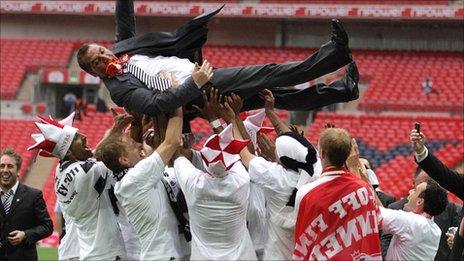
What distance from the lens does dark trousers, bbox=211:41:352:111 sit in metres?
5.71

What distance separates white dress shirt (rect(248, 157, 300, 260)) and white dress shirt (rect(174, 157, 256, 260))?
3.4 inches

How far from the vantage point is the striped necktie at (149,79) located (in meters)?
Answer: 5.91

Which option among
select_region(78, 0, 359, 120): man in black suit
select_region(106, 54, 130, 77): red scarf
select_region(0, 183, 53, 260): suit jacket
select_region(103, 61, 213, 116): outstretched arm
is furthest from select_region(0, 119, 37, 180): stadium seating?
select_region(103, 61, 213, 116): outstretched arm

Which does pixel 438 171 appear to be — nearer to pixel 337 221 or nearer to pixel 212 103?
pixel 337 221

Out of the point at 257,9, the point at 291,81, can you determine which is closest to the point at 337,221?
the point at 291,81

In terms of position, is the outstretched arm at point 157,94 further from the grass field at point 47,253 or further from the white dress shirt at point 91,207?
the grass field at point 47,253

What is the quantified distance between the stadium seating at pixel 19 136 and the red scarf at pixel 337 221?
1889 centimetres

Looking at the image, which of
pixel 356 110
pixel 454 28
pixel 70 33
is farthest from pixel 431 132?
pixel 70 33

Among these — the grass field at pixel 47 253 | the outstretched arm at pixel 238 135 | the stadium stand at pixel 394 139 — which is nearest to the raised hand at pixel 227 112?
the outstretched arm at pixel 238 135

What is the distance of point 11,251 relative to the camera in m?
7.80

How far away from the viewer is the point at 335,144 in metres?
5.14

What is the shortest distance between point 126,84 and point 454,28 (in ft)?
75.6

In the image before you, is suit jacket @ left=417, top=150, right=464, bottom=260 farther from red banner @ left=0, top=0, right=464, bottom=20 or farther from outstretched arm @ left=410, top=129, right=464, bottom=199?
red banner @ left=0, top=0, right=464, bottom=20

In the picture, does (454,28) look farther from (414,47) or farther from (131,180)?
(131,180)
